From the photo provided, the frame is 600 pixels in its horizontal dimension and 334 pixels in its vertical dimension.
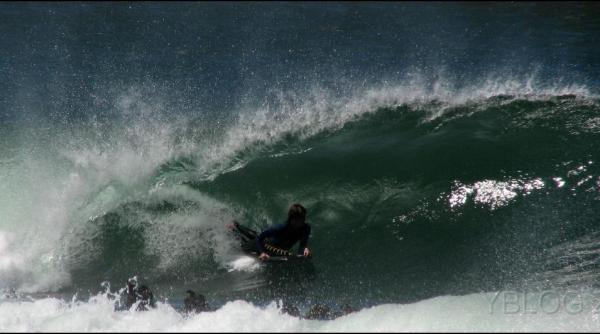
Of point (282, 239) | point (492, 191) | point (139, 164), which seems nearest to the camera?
point (282, 239)

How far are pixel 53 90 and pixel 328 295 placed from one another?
17439mm

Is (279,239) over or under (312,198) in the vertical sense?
under

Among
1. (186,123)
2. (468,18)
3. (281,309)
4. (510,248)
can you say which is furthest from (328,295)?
(468,18)

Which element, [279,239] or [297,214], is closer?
[297,214]

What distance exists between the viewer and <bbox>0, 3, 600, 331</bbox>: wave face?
10.1 meters

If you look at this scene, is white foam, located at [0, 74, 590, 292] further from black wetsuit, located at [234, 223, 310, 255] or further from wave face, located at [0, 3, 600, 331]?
black wetsuit, located at [234, 223, 310, 255]

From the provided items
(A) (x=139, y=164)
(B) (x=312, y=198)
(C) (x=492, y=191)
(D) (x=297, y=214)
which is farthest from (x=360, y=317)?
(A) (x=139, y=164)

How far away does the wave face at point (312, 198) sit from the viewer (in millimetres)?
10109

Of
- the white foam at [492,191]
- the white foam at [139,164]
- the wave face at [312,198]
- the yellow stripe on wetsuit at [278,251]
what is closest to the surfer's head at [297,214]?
the yellow stripe on wetsuit at [278,251]

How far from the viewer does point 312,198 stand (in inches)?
515

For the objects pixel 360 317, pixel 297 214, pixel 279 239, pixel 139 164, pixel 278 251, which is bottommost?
pixel 360 317

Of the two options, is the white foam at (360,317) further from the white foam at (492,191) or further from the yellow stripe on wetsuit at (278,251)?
the white foam at (492,191)

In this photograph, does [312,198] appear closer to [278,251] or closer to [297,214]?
[278,251]

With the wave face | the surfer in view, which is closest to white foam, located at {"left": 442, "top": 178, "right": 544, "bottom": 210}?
the wave face
